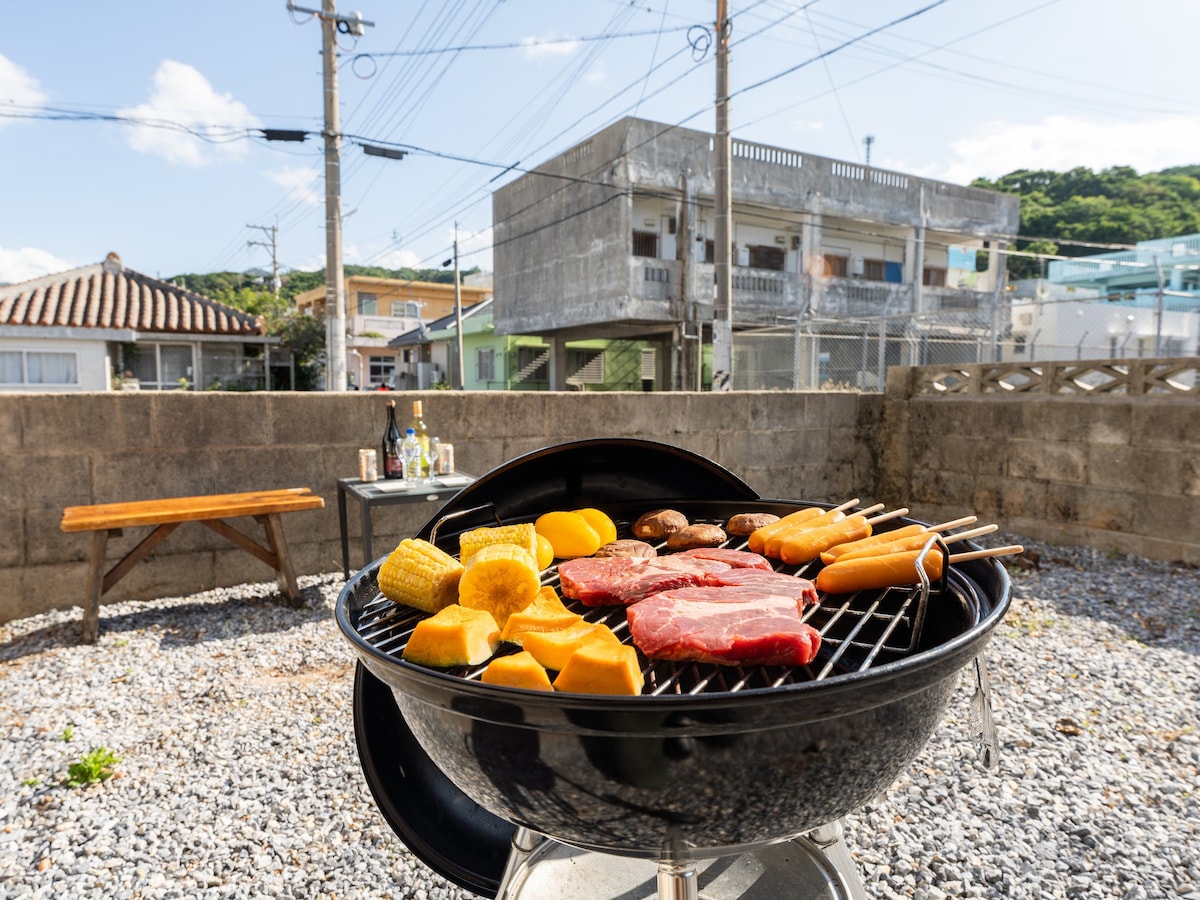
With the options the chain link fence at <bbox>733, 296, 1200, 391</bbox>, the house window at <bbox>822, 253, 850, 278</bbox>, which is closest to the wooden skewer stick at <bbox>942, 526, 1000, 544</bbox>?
the chain link fence at <bbox>733, 296, 1200, 391</bbox>

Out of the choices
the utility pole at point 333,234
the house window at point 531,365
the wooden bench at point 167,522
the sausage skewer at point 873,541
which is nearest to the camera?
the sausage skewer at point 873,541

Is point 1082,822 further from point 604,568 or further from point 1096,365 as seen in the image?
point 1096,365

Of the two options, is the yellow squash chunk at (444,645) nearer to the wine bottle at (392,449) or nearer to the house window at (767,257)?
the wine bottle at (392,449)

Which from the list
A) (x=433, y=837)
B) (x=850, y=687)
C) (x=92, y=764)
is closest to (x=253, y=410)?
(x=92, y=764)

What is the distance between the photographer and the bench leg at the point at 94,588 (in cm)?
356

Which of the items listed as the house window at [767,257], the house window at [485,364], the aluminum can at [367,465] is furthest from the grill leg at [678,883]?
the house window at [485,364]

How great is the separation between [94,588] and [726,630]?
385cm

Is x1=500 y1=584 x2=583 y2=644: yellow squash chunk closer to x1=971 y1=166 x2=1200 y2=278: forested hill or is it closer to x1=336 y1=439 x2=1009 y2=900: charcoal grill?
x1=336 y1=439 x2=1009 y2=900: charcoal grill

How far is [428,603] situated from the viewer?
4.22 ft

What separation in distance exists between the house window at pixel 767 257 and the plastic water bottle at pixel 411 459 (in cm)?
1652

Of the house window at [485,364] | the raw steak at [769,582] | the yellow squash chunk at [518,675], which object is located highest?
the house window at [485,364]

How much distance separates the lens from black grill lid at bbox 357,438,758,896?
5.13ft

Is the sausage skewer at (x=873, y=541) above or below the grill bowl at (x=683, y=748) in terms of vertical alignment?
above

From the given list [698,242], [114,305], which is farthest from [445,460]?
[114,305]
